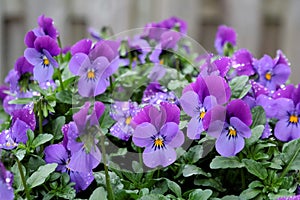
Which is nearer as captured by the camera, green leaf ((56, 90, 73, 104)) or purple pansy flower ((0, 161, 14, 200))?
purple pansy flower ((0, 161, 14, 200))

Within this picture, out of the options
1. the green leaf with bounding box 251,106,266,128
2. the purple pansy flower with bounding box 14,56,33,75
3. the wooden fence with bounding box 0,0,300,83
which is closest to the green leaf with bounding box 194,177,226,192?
the green leaf with bounding box 251,106,266,128

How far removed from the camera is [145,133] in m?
0.75

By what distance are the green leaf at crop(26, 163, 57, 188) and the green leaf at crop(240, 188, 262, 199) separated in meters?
0.24

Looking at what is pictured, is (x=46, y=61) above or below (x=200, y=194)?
above

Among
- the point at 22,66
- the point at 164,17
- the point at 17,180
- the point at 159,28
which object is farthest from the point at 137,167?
the point at 164,17

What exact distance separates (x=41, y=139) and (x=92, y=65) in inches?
5.3

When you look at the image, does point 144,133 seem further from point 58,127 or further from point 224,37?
point 224,37

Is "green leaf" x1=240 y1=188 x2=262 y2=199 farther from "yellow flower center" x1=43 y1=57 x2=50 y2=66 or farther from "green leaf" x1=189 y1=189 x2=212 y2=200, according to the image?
"yellow flower center" x1=43 y1=57 x2=50 y2=66

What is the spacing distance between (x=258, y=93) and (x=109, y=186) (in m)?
0.28

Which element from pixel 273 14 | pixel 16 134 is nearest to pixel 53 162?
pixel 16 134

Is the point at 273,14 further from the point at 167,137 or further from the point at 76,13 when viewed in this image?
the point at 167,137

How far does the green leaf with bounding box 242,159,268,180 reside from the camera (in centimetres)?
77

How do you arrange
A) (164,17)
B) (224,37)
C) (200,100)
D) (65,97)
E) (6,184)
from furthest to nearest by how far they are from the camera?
1. (164,17)
2. (224,37)
3. (65,97)
4. (200,100)
5. (6,184)

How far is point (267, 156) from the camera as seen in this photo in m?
0.80
